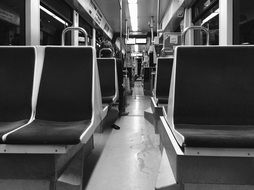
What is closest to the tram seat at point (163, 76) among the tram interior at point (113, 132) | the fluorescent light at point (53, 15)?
the tram interior at point (113, 132)

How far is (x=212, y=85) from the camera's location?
180 centimetres

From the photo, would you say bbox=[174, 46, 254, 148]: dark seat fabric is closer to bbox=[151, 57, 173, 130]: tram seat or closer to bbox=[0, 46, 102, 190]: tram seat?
bbox=[0, 46, 102, 190]: tram seat

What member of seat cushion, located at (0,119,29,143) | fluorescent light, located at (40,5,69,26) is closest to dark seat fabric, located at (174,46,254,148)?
seat cushion, located at (0,119,29,143)

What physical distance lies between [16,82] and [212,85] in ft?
4.52

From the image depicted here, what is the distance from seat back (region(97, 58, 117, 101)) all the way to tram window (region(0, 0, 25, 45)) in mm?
1068

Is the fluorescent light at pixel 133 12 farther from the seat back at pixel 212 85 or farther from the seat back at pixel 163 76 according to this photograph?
the seat back at pixel 212 85

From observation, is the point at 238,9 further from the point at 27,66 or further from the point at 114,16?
the point at 114,16

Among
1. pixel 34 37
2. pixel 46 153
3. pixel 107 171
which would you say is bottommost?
pixel 107 171

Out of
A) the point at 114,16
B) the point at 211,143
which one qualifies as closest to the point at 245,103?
the point at 211,143

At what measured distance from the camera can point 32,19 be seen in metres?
3.45

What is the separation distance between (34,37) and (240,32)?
2.58m

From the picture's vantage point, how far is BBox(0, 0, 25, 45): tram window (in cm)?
318

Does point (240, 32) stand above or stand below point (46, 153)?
above

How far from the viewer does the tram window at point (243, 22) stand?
3.18 metres
